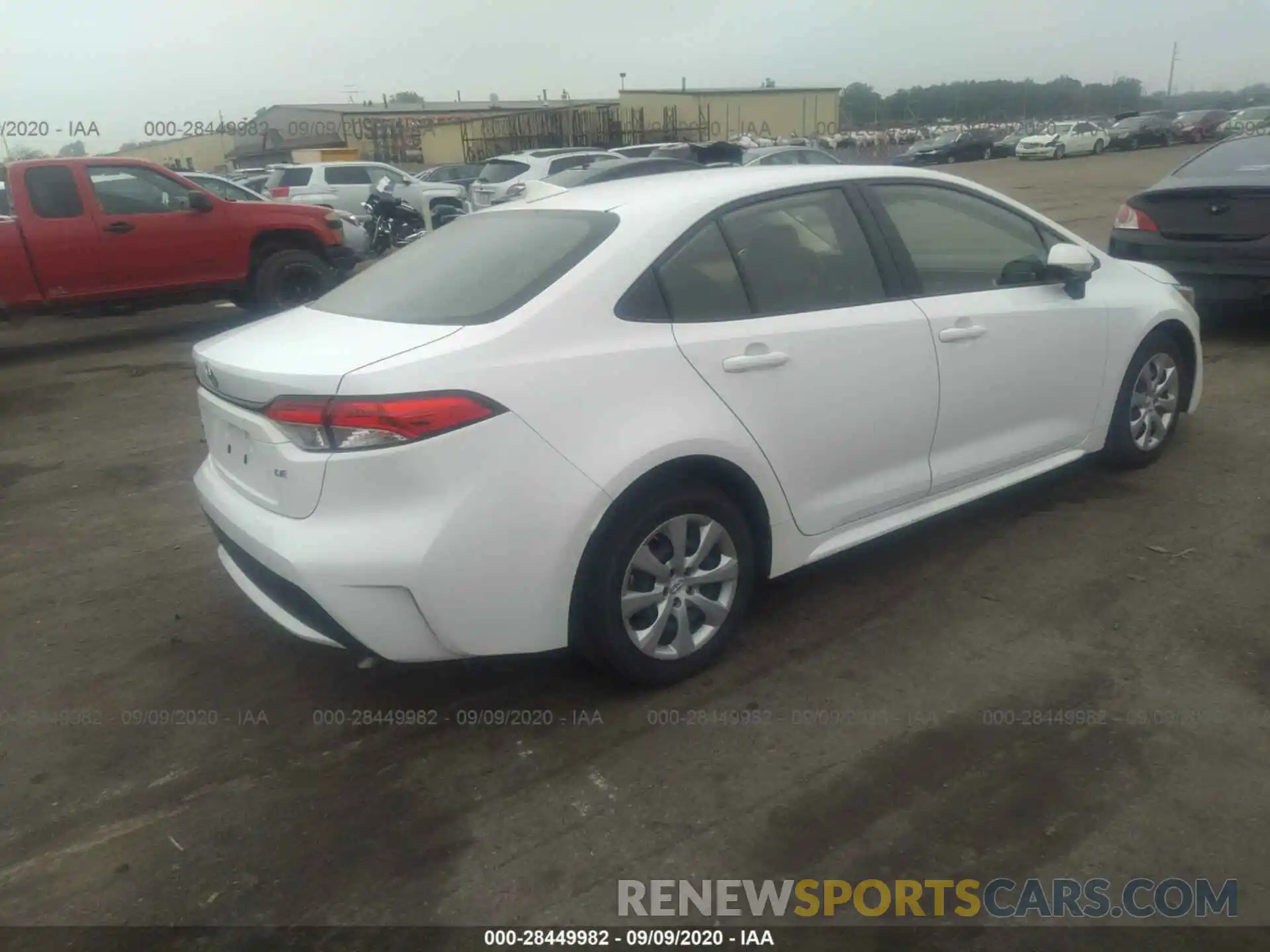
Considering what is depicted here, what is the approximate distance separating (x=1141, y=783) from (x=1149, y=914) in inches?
19.1

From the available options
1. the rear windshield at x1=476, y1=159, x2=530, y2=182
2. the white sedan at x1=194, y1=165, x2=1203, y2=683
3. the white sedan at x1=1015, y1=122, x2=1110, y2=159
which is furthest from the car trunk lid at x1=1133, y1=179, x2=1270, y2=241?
the white sedan at x1=1015, y1=122, x2=1110, y2=159

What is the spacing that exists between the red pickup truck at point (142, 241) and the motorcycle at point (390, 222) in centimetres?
556

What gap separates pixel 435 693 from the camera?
→ 338cm

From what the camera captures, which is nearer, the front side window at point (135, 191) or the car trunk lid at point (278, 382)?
the car trunk lid at point (278, 382)

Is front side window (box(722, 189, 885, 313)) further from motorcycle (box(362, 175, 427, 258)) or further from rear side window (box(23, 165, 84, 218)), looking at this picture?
motorcycle (box(362, 175, 427, 258))

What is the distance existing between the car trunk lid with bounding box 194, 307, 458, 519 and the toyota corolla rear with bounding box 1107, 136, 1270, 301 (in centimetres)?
630

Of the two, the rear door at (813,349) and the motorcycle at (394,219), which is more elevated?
the rear door at (813,349)

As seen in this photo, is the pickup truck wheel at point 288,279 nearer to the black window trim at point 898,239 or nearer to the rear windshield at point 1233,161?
the black window trim at point 898,239

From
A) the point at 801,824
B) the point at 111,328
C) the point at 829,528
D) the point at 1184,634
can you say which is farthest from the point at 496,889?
the point at 111,328

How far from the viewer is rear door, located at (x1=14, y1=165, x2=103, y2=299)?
29.3 feet

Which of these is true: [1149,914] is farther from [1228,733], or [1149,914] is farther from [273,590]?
[273,590]

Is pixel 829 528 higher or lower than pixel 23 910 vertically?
higher

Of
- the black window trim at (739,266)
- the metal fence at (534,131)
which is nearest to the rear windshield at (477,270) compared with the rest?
the black window trim at (739,266)

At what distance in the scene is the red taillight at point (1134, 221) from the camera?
755cm
